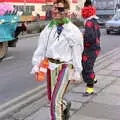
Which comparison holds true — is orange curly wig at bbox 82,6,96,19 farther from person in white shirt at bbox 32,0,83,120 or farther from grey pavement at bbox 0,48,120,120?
person in white shirt at bbox 32,0,83,120

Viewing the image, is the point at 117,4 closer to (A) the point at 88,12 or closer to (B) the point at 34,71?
(A) the point at 88,12

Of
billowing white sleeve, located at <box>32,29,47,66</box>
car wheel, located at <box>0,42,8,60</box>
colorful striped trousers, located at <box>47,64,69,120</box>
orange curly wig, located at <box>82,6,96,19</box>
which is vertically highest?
orange curly wig, located at <box>82,6,96,19</box>

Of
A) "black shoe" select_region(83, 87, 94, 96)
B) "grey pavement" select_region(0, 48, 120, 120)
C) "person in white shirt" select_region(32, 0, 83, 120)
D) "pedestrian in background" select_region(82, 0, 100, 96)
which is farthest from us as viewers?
"black shoe" select_region(83, 87, 94, 96)

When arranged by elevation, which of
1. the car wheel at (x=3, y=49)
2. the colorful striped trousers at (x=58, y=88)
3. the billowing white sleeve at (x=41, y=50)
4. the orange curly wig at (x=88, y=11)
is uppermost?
the orange curly wig at (x=88, y=11)

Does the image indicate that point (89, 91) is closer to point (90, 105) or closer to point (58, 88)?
point (90, 105)

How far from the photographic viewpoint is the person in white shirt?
5.41m

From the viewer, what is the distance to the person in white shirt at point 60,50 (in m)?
5.41

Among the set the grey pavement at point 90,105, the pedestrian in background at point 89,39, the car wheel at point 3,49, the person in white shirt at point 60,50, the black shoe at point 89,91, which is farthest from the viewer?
the car wheel at point 3,49

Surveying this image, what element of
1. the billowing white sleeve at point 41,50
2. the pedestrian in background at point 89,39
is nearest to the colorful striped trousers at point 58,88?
the billowing white sleeve at point 41,50

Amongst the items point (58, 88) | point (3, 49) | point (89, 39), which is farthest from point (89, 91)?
point (3, 49)

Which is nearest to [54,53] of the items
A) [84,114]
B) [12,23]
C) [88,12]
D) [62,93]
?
[62,93]

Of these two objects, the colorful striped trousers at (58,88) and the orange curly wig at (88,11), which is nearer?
the colorful striped trousers at (58,88)

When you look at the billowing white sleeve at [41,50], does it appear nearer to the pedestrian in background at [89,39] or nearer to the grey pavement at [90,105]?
the grey pavement at [90,105]

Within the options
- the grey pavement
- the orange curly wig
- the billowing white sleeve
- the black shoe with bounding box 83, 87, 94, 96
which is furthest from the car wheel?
the billowing white sleeve
